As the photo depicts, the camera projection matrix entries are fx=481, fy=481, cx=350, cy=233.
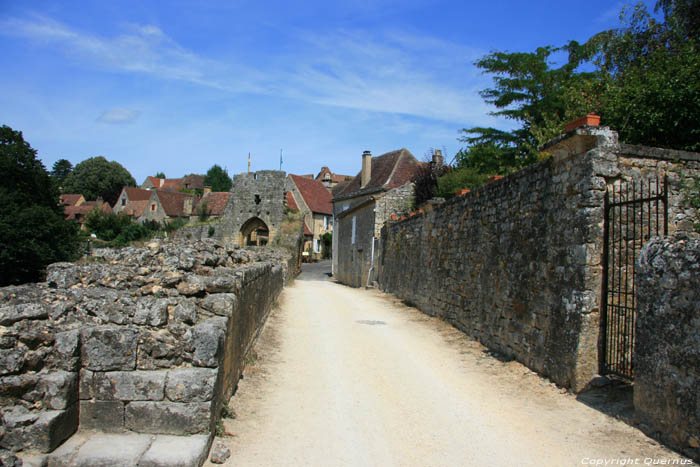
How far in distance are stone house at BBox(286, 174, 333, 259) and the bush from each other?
29399mm

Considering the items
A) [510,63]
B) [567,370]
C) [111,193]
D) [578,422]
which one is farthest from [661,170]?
[111,193]

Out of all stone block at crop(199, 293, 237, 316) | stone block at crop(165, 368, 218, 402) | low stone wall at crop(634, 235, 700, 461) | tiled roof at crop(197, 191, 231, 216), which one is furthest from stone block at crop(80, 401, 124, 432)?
tiled roof at crop(197, 191, 231, 216)

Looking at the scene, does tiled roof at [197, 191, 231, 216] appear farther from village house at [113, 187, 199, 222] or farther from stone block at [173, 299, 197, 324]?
stone block at [173, 299, 197, 324]

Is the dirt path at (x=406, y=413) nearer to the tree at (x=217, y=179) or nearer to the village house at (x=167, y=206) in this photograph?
the village house at (x=167, y=206)

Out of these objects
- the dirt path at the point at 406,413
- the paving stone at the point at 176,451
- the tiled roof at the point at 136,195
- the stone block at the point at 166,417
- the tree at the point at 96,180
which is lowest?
the dirt path at the point at 406,413

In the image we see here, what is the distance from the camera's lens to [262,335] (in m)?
8.08

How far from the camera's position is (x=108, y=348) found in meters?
3.73

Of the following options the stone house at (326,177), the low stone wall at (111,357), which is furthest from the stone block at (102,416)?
the stone house at (326,177)

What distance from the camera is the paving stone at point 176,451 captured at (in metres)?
3.29

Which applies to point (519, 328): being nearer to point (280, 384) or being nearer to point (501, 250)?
point (501, 250)

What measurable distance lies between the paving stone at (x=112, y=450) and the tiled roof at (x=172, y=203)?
2218 inches

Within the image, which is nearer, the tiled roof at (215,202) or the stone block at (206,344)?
the stone block at (206,344)

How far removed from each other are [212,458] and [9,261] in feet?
82.3

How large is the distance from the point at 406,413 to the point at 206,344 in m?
2.23
